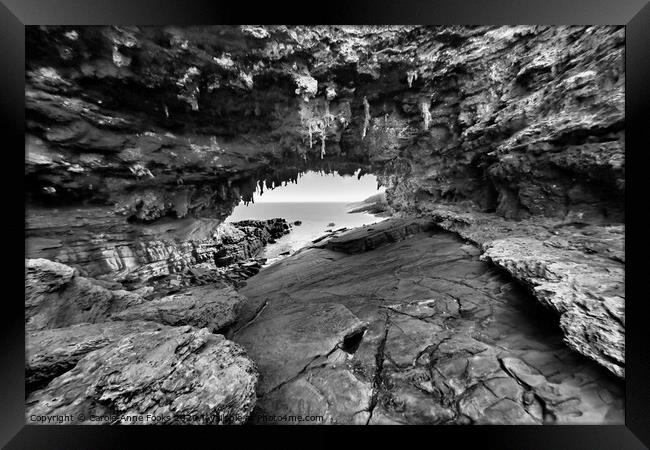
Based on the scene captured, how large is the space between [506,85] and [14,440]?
13.5 m

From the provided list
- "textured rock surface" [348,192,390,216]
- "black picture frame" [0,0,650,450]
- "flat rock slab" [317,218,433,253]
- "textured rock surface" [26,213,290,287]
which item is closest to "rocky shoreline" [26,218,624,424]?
"black picture frame" [0,0,650,450]

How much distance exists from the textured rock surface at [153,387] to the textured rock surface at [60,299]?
235 centimetres

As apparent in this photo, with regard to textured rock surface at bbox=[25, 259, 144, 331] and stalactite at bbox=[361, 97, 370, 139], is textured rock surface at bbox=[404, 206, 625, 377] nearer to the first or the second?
stalactite at bbox=[361, 97, 370, 139]

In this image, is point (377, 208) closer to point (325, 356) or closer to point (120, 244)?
point (120, 244)

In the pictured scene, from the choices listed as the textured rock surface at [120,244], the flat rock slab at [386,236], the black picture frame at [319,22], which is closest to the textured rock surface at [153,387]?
the black picture frame at [319,22]

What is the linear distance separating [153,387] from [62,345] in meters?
2.01

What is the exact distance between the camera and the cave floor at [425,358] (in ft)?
8.34

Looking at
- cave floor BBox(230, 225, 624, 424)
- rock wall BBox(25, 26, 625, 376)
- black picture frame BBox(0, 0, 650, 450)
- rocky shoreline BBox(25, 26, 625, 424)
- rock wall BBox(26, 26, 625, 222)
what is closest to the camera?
black picture frame BBox(0, 0, 650, 450)

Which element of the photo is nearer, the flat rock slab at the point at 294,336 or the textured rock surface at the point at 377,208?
the flat rock slab at the point at 294,336

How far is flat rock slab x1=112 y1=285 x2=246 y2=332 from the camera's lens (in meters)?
4.15

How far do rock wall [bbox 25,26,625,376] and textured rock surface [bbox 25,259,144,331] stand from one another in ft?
7.68

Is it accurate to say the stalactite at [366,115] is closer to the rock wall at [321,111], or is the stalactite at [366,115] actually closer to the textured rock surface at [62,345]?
the rock wall at [321,111]

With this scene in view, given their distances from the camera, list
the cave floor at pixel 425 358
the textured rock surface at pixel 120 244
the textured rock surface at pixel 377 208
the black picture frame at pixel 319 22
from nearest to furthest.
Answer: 1. the black picture frame at pixel 319 22
2. the cave floor at pixel 425 358
3. the textured rock surface at pixel 120 244
4. the textured rock surface at pixel 377 208

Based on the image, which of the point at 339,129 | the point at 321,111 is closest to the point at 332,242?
the point at 339,129
